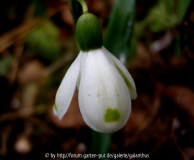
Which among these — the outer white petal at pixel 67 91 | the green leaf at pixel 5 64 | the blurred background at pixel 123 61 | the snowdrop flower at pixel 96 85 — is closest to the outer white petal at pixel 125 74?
the snowdrop flower at pixel 96 85

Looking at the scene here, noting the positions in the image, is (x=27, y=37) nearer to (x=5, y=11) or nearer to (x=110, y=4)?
(x=5, y=11)

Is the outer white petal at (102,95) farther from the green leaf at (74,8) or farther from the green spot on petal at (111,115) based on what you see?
the green leaf at (74,8)

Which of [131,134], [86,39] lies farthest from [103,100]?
[131,134]

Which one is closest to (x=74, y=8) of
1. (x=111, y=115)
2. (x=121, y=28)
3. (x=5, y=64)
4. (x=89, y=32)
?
(x=89, y=32)

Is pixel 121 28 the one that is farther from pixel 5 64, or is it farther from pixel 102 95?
pixel 5 64

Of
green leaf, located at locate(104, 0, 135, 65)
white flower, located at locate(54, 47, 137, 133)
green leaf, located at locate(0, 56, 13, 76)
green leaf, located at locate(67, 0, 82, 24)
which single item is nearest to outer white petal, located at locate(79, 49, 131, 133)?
white flower, located at locate(54, 47, 137, 133)
